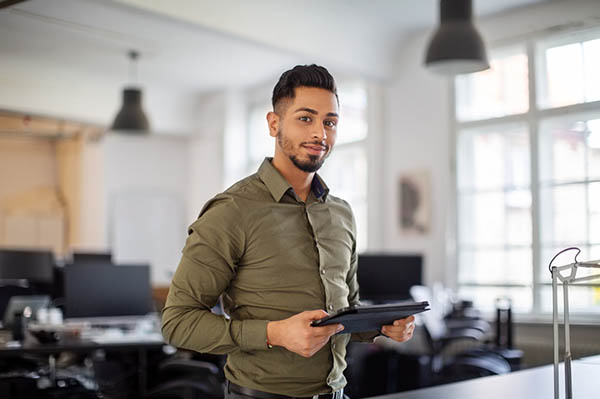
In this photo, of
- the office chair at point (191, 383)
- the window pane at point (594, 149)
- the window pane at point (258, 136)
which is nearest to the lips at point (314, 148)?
the office chair at point (191, 383)

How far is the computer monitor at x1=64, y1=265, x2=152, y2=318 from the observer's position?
15.1 ft

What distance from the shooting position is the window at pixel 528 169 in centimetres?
608

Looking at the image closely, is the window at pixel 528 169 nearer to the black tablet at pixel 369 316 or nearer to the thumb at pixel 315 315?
the black tablet at pixel 369 316

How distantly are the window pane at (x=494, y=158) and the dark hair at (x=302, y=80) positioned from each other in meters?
5.16

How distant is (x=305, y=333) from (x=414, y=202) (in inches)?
237

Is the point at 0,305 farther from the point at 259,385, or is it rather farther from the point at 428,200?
the point at 259,385

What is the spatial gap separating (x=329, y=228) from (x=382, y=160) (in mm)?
6017

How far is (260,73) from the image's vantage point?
9.27 m

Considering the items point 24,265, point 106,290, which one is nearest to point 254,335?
point 106,290

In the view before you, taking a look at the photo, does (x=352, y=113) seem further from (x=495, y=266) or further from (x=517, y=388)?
(x=517, y=388)

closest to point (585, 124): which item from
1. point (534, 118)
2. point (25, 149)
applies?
point (534, 118)

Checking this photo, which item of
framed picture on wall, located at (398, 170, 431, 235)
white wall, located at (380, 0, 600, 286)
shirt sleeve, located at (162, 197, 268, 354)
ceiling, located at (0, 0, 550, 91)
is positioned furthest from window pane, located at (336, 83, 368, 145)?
shirt sleeve, located at (162, 197, 268, 354)

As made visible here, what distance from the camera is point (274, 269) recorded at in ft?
5.89

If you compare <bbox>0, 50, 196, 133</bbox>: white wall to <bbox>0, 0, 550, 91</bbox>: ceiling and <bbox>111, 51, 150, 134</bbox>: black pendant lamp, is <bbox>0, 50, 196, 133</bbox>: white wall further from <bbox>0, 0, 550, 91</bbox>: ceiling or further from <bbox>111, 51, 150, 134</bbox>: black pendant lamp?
<bbox>111, 51, 150, 134</bbox>: black pendant lamp
